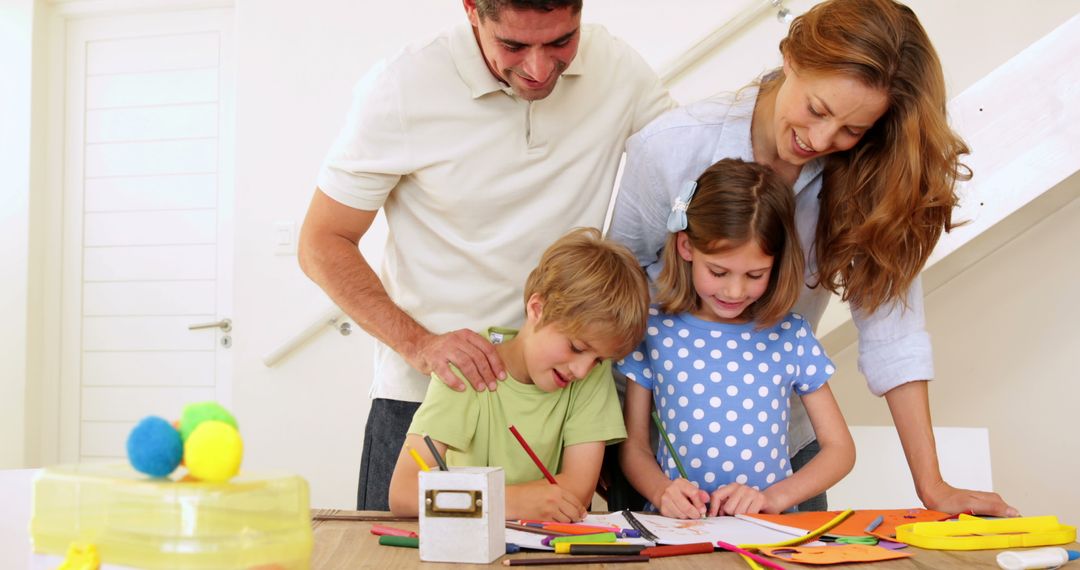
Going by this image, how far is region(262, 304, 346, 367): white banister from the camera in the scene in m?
3.12

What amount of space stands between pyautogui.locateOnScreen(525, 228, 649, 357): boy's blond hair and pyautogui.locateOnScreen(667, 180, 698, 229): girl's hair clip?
3.0 inches

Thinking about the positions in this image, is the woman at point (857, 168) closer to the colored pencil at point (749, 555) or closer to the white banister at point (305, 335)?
the colored pencil at point (749, 555)

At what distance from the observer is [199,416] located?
1.90 ft

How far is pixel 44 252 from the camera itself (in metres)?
3.77

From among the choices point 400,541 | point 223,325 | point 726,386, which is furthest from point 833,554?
point 223,325

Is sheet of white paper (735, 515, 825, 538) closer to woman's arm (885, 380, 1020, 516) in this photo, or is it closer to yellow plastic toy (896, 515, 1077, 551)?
yellow plastic toy (896, 515, 1077, 551)

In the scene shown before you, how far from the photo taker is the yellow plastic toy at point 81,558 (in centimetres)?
59

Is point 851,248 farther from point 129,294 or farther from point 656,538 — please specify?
point 129,294

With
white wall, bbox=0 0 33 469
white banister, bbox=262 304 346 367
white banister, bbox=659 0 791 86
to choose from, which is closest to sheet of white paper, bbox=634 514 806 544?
white banister, bbox=659 0 791 86

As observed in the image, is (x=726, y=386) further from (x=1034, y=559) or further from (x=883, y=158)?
(x=1034, y=559)

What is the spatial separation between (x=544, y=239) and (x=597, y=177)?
0.13 meters

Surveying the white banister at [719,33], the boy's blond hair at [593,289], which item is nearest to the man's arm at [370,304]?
the boy's blond hair at [593,289]

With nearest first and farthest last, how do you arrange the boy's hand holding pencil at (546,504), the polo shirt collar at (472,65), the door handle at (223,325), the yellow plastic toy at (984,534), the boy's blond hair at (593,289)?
the yellow plastic toy at (984,534), the boy's hand holding pencil at (546,504), the boy's blond hair at (593,289), the polo shirt collar at (472,65), the door handle at (223,325)

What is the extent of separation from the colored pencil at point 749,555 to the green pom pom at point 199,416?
0.53 metres
